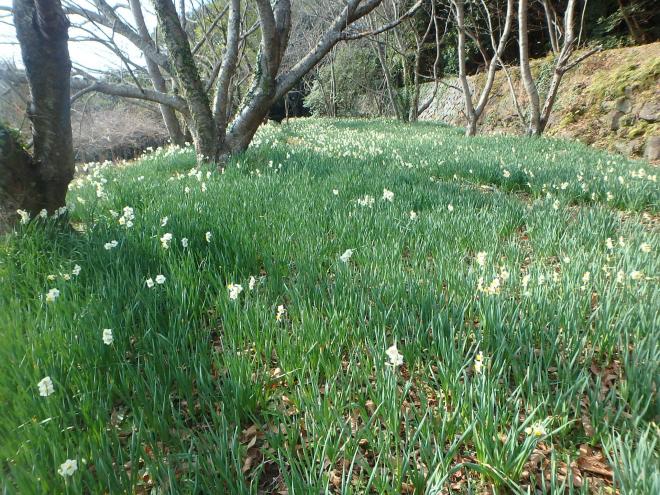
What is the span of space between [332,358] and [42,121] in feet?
10.8

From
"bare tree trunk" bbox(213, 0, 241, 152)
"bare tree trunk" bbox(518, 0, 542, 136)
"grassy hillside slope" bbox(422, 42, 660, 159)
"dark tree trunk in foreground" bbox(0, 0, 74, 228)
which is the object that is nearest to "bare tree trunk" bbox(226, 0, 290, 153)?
"bare tree trunk" bbox(213, 0, 241, 152)

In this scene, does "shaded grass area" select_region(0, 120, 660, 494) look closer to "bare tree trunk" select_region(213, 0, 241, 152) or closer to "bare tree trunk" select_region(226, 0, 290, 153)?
"bare tree trunk" select_region(213, 0, 241, 152)

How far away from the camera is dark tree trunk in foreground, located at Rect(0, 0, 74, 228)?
117 inches

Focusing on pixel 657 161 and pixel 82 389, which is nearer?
pixel 82 389

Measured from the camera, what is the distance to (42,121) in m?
3.15

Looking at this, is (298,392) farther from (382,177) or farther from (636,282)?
(382,177)

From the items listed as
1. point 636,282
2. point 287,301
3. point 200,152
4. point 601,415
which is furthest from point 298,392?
point 200,152

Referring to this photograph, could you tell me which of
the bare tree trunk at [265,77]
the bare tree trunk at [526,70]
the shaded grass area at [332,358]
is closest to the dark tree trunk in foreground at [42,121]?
the shaded grass area at [332,358]

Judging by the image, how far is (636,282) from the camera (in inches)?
79.7

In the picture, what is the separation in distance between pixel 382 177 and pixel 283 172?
4.88 ft

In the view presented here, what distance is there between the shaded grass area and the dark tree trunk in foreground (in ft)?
1.11

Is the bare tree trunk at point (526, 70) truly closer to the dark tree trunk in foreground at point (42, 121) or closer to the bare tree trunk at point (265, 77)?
the bare tree trunk at point (265, 77)

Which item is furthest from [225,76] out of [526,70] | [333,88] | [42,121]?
[333,88]

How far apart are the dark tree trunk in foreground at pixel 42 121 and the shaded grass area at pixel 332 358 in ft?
1.11
